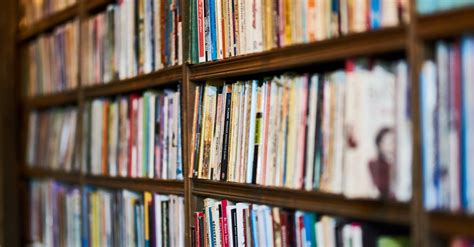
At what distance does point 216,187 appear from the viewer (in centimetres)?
168

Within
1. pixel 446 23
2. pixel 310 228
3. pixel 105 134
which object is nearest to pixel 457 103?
pixel 446 23

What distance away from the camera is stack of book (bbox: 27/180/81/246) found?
2521mm

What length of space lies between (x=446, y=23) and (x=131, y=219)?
53.2 inches

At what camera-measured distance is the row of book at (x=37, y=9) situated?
266 cm

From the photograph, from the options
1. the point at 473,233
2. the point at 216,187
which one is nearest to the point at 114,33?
the point at 216,187

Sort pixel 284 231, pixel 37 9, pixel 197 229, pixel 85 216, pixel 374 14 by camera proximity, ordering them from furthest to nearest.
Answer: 1. pixel 37 9
2. pixel 85 216
3. pixel 197 229
4. pixel 284 231
5. pixel 374 14

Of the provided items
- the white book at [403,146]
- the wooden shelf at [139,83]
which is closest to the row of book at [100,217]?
the wooden shelf at [139,83]

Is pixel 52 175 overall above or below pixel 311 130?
below

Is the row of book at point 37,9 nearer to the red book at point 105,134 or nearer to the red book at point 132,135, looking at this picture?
the red book at point 105,134

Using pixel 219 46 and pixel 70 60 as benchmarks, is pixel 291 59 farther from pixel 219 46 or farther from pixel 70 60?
pixel 70 60

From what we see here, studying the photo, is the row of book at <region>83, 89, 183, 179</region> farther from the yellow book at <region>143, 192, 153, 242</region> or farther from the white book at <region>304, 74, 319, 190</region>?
the white book at <region>304, 74, 319, 190</region>

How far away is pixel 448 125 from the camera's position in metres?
1.07

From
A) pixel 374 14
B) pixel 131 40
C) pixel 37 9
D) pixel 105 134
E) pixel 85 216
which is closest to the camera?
pixel 374 14

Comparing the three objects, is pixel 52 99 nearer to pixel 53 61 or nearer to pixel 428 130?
pixel 53 61
